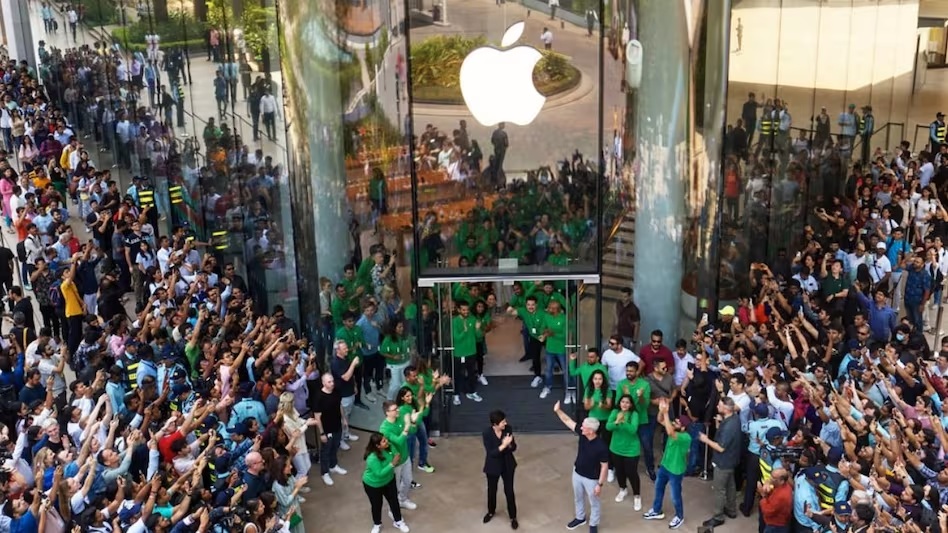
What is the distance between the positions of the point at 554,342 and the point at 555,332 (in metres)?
0.16

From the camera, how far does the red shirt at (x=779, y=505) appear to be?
9.85 m

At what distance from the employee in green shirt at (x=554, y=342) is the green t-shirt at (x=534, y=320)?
0.05 meters

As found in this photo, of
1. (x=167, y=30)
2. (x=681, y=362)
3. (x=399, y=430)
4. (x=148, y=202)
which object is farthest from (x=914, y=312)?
(x=167, y=30)

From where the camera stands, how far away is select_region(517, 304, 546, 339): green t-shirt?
46.2ft

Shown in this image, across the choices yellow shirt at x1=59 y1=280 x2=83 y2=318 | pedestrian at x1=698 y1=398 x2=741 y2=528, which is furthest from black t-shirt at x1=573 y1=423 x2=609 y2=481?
yellow shirt at x1=59 y1=280 x2=83 y2=318

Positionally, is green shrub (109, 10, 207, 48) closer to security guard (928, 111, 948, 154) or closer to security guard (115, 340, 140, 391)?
security guard (115, 340, 140, 391)

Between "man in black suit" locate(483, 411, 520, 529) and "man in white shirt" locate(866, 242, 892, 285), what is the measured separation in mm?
6352

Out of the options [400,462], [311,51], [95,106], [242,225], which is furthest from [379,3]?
[95,106]

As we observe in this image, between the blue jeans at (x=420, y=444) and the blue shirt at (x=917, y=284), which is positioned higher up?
the blue shirt at (x=917, y=284)

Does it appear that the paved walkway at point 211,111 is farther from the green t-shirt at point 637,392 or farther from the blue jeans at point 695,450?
the blue jeans at point 695,450

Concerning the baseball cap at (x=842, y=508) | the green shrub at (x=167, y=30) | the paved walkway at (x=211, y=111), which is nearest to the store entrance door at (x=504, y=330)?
the paved walkway at (x=211, y=111)

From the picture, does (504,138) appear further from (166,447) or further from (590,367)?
(166,447)

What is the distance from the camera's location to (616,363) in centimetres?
1280

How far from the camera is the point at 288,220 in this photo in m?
14.7
